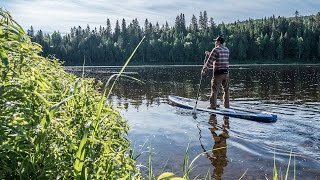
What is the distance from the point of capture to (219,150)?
977 cm

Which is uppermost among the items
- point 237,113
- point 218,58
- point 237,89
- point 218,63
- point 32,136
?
point 218,58

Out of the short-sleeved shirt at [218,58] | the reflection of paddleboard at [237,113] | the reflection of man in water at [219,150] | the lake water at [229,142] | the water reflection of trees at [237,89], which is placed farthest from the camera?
the water reflection of trees at [237,89]

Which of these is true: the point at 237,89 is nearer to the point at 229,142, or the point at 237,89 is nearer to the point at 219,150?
the point at 229,142

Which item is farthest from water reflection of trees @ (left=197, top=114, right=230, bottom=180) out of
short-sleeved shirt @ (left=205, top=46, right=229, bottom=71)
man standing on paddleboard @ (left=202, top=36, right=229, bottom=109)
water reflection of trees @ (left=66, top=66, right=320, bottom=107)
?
water reflection of trees @ (left=66, top=66, right=320, bottom=107)

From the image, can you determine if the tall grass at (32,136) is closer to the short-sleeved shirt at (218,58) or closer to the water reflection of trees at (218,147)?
the water reflection of trees at (218,147)

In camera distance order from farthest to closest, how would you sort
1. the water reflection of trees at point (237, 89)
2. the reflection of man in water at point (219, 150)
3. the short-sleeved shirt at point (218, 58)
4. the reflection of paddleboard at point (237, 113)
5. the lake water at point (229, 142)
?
the water reflection of trees at point (237, 89) < the short-sleeved shirt at point (218, 58) < the reflection of paddleboard at point (237, 113) < the lake water at point (229, 142) < the reflection of man in water at point (219, 150)

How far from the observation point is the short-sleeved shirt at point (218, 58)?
1640 cm

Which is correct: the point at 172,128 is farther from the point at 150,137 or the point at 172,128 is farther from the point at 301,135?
the point at 301,135

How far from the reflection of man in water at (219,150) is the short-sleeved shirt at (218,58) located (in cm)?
362

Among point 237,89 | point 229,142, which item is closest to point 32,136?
point 229,142

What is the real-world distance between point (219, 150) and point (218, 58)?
7535 millimetres

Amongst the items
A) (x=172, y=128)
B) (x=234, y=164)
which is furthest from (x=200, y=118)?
(x=234, y=164)

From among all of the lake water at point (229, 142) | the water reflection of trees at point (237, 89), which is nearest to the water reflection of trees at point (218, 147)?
the lake water at point (229, 142)

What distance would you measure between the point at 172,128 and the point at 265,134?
325 cm
